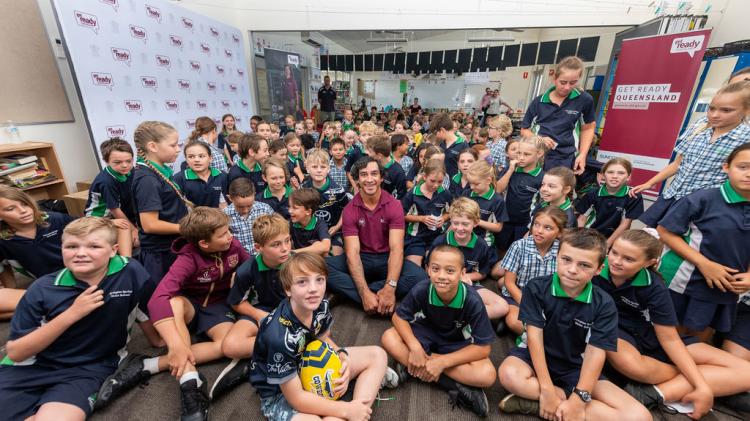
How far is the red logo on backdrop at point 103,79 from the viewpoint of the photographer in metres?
3.46

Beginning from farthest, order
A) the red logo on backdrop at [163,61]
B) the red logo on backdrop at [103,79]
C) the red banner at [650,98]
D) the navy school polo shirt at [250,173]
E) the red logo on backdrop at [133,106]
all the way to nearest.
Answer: the red logo on backdrop at [163,61] < the red logo on backdrop at [133,106] < the red logo on backdrop at [103,79] < the red banner at [650,98] < the navy school polo shirt at [250,173]

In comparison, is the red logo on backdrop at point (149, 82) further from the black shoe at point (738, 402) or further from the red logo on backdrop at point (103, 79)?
the black shoe at point (738, 402)

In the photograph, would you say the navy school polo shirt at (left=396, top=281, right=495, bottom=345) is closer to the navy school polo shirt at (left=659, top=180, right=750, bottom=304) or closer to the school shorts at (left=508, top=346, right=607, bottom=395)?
the school shorts at (left=508, top=346, right=607, bottom=395)

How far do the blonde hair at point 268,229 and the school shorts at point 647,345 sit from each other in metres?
1.78

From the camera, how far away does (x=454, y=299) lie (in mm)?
1521

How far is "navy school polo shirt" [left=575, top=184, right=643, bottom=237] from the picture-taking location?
2.62m

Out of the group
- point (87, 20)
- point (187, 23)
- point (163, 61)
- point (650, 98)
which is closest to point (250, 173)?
point (87, 20)

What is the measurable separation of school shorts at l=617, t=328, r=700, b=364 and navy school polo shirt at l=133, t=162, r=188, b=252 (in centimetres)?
268

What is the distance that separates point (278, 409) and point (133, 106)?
4306mm

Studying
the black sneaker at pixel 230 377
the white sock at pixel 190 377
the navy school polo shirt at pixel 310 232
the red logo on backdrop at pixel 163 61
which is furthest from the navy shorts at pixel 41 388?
the red logo on backdrop at pixel 163 61

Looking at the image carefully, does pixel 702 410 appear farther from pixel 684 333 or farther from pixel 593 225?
pixel 593 225

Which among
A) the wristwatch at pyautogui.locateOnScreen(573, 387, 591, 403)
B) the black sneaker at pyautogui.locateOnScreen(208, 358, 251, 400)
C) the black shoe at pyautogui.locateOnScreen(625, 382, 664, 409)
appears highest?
the wristwatch at pyautogui.locateOnScreen(573, 387, 591, 403)

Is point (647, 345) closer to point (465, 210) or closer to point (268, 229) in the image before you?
point (465, 210)

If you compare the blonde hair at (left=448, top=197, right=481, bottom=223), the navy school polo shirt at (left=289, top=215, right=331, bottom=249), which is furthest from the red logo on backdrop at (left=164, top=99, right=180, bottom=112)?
the blonde hair at (left=448, top=197, right=481, bottom=223)
